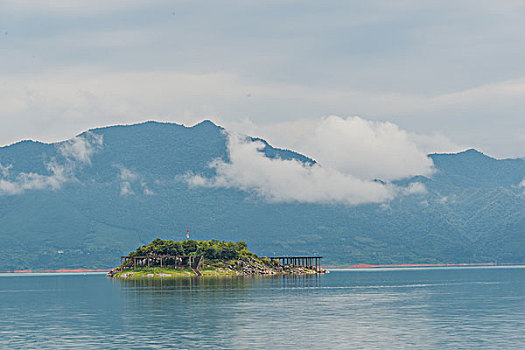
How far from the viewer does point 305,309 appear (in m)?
118

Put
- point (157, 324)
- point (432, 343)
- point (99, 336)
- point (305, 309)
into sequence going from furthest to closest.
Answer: point (305, 309)
point (157, 324)
point (99, 336)
point (432, 343)

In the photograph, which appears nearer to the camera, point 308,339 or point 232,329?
point 308,339

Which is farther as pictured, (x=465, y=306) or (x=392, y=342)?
(x=465, y=306)

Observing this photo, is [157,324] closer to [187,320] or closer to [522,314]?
[187,320]

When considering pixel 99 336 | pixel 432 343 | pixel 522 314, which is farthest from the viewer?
pixel 522 314

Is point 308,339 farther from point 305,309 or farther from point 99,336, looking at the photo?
point 305,309

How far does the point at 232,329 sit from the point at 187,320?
11748 mm

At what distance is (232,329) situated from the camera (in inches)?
3561

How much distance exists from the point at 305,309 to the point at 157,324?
28.5 m

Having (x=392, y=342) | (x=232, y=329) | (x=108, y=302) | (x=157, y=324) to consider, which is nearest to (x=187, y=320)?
(x=157, y=324)

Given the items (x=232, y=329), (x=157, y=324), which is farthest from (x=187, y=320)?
(x=232, y=329)

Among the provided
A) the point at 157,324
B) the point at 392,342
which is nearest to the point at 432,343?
the point at 392,342

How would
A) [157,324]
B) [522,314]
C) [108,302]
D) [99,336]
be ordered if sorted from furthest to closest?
[108,302], [522,314], [157,324], [99,336]

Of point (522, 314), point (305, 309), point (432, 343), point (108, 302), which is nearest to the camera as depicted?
point (432, 343)
